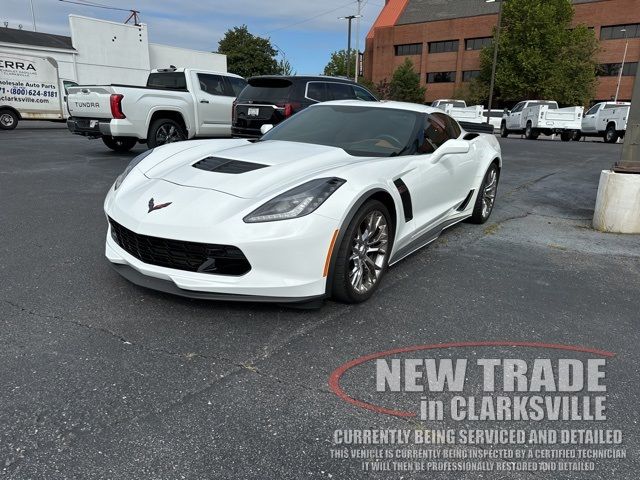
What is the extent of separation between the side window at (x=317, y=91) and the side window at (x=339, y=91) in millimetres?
139

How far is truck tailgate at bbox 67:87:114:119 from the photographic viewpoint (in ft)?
31.5

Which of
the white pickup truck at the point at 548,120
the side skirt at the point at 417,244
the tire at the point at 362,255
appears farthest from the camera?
the white pickup truck at the point at 548,120

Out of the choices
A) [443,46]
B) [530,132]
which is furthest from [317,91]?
[443,46]

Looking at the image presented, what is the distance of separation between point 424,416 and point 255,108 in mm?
8139

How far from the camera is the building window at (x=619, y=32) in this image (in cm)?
4459

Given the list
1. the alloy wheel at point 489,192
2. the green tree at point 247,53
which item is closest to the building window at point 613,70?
the green tree at point 247,53

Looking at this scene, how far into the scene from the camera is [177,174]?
140 inches

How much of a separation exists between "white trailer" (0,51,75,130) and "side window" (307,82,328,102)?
1395 centimetres

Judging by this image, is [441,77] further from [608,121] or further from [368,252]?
[368,252]

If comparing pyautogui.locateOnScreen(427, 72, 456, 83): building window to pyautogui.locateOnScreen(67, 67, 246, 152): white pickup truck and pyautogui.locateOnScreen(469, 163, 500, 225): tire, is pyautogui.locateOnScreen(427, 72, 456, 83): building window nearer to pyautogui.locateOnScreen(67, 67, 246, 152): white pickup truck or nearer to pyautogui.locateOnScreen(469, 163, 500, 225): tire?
pyautogui.locateOnScreen(67, 67, 246, 152): white pickup truck

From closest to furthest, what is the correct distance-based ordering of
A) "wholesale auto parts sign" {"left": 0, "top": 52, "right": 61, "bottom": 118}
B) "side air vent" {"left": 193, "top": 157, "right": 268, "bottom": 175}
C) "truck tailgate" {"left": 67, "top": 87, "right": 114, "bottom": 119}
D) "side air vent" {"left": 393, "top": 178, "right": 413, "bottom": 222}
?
"side air vent" {"left": 193, "top": 157, "right": 268, "bottom": 175}
"side air vent" {"left": 393, "top": 178, "right": 413, "bottom": 222}
"truck tailgate" {"left": 67, "top": 87, "right": 114, "bottom": 119}
"wholesale auto parts sign" {"left": 0, "top": 52, "right": 61, "bottom": 118}

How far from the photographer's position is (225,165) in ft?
11.9

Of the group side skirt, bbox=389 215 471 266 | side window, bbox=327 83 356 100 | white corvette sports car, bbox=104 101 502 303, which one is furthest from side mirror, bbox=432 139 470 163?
side window, bbox=327 83 356 100

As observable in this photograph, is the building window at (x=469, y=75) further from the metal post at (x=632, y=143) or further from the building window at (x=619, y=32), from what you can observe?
the metal post at (x=632, y=143)
